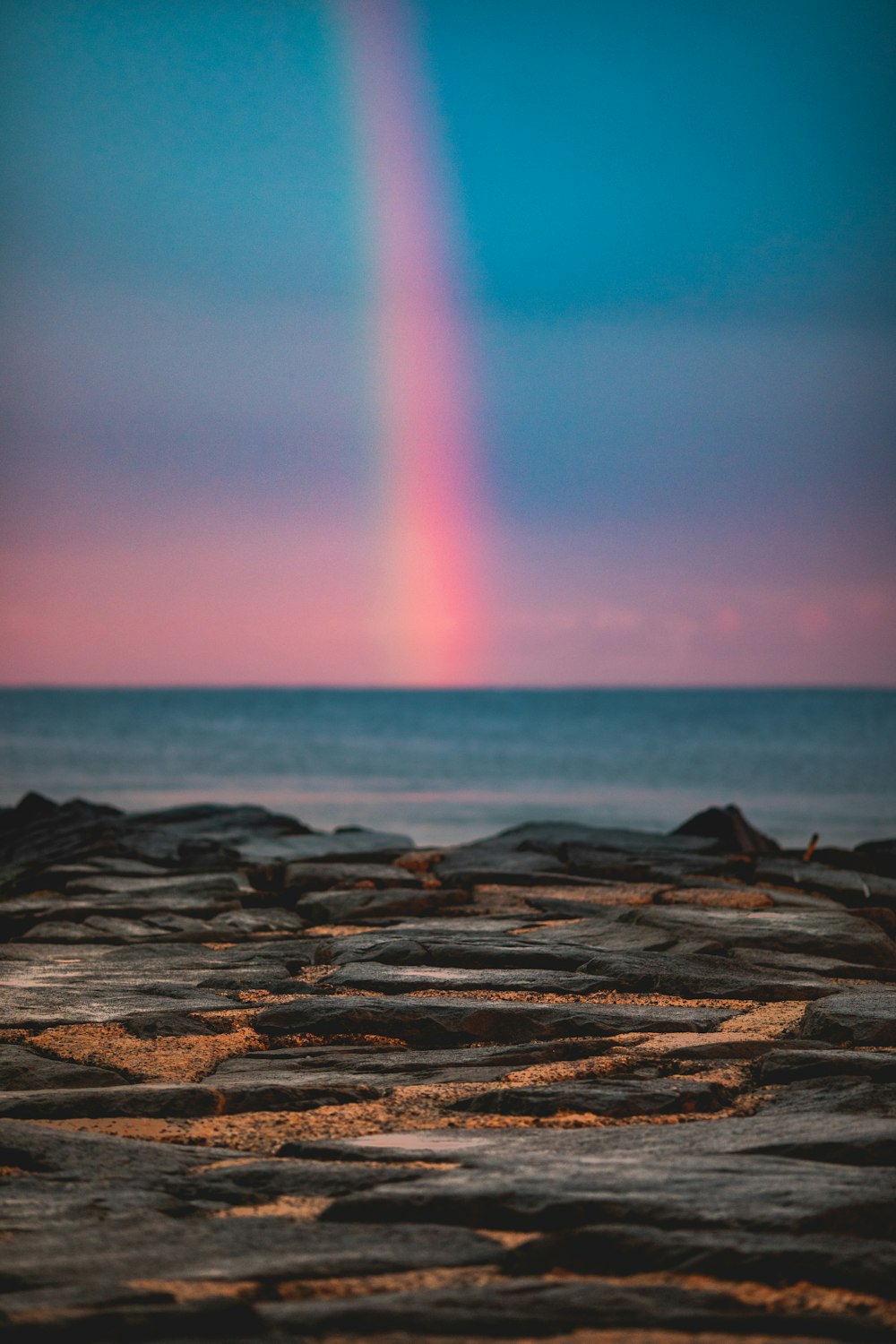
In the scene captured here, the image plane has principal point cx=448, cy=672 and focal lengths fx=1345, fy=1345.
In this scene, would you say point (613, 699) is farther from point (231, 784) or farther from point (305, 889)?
point (305, 889)

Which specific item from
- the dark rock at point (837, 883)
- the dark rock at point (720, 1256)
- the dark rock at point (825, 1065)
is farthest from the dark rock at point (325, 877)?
the dark rock at point (720, 1256)

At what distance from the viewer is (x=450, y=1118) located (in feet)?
12.6

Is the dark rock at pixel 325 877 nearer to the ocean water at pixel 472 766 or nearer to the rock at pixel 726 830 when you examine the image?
the rock at pixel 726 830

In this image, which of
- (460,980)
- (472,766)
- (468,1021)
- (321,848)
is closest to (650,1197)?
(468,1021)

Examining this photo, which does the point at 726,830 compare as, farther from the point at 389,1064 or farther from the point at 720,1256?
the point at 720,1256

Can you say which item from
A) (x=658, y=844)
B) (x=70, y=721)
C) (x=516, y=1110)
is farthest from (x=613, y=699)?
(x=516, y=1110)

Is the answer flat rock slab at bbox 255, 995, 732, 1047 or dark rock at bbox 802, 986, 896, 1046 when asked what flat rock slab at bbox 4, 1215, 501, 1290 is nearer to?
flat rock slab at bbox 255, 995, 732, 1047

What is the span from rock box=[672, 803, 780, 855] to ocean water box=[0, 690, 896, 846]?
9.58 metres

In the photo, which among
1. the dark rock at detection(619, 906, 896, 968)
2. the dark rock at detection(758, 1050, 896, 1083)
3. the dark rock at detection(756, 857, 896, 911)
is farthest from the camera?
the dark rock at detection(756, 857, 896, 911)

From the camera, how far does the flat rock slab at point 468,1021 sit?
15.9ft

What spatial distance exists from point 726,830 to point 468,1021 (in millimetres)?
7707

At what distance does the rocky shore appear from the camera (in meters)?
2.48

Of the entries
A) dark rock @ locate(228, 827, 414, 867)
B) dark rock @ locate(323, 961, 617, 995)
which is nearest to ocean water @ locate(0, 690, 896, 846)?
dark rock @ locate(228, 827, 414, 867)

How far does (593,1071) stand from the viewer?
4293mm
